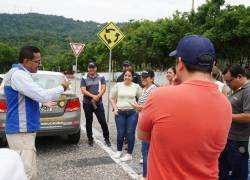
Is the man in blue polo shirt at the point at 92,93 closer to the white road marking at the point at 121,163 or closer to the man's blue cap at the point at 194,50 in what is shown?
the white road marking at the point at 121,163

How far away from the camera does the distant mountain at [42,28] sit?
132 meters

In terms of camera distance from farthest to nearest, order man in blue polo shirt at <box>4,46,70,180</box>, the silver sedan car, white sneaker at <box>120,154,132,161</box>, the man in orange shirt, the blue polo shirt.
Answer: the blue polo shirt → the silver sedan car → white sneaker at <box>120,154,132,161</box> → man in blue polo shirt at <box>4,46,70,180</box> → the man in orange shirt

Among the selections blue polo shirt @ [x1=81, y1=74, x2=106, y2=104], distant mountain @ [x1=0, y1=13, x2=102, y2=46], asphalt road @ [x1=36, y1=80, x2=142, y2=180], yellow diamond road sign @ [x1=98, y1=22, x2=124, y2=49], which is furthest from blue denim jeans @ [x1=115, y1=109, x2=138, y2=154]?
distant mountain @ [x1=0, y1=13, x2=102, y2=46]

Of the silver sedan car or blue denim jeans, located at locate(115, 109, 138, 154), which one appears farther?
the silver sedan car

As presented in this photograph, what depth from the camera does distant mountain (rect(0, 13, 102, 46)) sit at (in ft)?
433

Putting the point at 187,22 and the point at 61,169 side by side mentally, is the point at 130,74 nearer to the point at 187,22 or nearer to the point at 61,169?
the point at 61,169

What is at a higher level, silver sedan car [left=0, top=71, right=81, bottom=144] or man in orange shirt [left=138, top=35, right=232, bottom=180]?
man in orange shirt [left=138, top=35, right=232, bottom=180]

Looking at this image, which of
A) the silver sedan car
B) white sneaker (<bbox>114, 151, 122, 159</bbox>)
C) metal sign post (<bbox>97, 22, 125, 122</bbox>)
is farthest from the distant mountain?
white sneaker (<bbox>114, 151, 122, 159</bbox>)

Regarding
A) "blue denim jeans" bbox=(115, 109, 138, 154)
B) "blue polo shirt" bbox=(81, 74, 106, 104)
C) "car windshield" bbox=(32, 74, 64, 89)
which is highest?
"car windshield" bbox=(32, 74, 64, 89)

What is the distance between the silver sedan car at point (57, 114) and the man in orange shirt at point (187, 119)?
221 inches

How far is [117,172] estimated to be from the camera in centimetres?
657

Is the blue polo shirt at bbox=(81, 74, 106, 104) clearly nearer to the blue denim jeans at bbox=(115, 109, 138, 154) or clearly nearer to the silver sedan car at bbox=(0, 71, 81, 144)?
the silver sedan car at bbox=(0, 71, 81, 144)

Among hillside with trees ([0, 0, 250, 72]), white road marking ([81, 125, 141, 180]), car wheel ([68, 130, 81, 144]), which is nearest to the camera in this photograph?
white road marking ([81, 125, 141, 180])

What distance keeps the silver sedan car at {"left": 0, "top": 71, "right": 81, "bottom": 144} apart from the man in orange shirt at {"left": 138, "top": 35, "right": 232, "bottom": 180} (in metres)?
5.61
